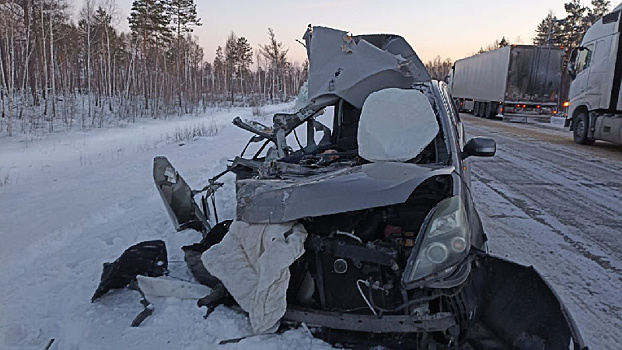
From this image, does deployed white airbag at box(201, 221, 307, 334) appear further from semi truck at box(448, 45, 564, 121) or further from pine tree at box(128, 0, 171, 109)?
pine tree at box(128, 0, 171, 109)

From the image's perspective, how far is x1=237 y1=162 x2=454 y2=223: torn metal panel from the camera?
2328 millimetres

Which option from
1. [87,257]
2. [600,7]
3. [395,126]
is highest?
[600,7]

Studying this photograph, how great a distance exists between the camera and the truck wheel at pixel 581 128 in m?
12.8

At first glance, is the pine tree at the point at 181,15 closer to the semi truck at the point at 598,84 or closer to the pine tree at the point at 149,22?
the pine tree at the point at 149,22

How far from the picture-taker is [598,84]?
12.0 m

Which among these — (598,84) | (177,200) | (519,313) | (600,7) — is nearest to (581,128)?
(598,84)

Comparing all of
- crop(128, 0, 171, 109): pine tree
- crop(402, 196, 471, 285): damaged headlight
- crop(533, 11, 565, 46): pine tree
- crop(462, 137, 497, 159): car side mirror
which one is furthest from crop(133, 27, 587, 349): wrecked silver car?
crop(533, 11, 565, 46): pine tree

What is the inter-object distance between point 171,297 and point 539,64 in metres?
24.5

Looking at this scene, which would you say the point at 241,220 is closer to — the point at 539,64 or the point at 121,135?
the point at 121,135

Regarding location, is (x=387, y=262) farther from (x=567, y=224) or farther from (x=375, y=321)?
(x=567, y=224)

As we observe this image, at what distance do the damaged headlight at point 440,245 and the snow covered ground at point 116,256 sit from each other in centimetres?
78

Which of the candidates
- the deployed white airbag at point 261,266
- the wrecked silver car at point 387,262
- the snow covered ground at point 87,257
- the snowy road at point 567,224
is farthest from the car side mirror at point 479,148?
the snow covered ground at point 87,257

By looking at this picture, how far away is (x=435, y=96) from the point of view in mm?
3787

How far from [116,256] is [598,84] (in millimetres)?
13665
